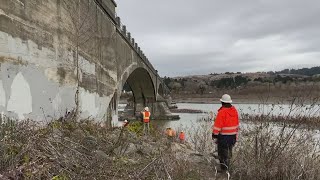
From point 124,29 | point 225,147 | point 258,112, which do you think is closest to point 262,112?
point 258,112

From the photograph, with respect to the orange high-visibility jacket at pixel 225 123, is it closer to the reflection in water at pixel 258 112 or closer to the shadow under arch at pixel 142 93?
the reflection in water at pixel 258 112

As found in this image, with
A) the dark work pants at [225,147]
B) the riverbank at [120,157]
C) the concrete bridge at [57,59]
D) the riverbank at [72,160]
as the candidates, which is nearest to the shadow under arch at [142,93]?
the concrete bridge at [57,59]

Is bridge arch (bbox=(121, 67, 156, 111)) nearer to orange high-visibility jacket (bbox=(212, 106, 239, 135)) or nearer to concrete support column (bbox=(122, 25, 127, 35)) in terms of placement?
concrete support column (bbox=(122, 25, 127, 35))

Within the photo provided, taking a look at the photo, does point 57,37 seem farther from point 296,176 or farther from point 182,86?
point 182,86

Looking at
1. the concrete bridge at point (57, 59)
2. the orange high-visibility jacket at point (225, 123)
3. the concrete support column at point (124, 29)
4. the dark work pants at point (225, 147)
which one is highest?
the concrete support column at point (124, 29)

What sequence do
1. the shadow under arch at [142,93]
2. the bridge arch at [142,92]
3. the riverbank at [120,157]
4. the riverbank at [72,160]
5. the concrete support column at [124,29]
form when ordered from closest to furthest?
the riverbank at [72,160] < the riverbank at [120,157] < the concrete support column at [124,29] < the bridge arch at [142,92] < the shadow under arch at [142,93]

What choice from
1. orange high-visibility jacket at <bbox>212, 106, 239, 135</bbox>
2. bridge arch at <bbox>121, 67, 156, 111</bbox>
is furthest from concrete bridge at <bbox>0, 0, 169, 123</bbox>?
bridge arch at <bbox>121, 67, 156, 111</bbox>

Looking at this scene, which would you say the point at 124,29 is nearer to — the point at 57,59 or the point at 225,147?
the point at 57,59

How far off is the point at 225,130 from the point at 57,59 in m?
4.79

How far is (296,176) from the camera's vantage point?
6949mm

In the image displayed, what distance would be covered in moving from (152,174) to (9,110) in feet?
11.0

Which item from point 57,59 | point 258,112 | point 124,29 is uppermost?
point 124,29

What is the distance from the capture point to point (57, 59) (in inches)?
408

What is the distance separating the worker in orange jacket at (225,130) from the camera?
8.16 meters
